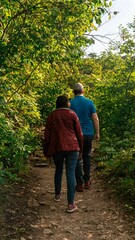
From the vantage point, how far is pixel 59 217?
5.22m

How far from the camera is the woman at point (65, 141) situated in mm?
5430

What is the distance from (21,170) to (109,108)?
6.53 metres

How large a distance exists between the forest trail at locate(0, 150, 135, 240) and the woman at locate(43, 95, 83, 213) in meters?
0.36

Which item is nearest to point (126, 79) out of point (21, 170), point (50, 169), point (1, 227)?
point (50, 169)

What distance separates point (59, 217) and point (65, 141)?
1.26 metres

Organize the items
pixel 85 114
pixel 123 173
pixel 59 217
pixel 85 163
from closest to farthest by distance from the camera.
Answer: pixel 59 217
pixel 85 114
pixel 85 163
pixel 123 173

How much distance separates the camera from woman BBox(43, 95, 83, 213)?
5430mm

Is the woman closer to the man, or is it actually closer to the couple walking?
the couple walking

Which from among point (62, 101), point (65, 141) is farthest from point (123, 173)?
point (62, 101)

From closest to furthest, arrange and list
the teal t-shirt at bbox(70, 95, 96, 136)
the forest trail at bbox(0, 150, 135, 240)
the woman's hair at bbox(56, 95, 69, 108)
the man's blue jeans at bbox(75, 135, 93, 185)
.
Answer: the forest trail at bbox(0, 150, 135, 240), the woman's hair at bbox(56, 95, 69, 108), the man's blue jeans at bbox(75, 135, 93, 185), the teal t-shirt at bbox(70, 95, 96, 136)

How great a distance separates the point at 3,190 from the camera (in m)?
6.21

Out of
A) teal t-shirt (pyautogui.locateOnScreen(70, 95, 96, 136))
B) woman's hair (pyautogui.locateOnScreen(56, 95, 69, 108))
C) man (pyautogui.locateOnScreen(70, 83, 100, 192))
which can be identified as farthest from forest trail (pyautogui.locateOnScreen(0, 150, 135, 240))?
woman's hair (pyautogui.locateOnScreen(56, 95, 69, 108))

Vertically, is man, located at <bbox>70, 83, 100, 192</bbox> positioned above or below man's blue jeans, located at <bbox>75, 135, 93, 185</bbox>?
above

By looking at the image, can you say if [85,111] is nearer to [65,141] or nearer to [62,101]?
[62,101]
